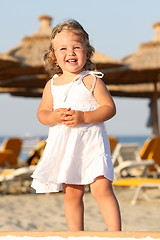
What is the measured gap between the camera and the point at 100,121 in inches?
76.1

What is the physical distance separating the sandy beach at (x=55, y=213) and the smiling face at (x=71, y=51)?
2767 mm

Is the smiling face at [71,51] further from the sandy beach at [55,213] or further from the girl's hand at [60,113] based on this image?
the sandy beach at [55,213]

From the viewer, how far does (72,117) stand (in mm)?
1871

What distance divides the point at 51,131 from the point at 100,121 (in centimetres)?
26

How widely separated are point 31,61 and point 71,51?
7.91m

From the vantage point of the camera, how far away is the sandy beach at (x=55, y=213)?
4539 mm

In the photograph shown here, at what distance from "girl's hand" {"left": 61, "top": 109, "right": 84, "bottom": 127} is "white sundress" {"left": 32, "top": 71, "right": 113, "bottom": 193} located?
7 centimetres

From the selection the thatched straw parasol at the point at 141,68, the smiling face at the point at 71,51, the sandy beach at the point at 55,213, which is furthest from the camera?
the thatched straw parasol at the point at 141,68

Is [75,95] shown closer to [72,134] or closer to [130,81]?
[72,134]

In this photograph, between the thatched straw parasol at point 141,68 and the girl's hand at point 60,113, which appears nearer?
the girl's hand at point 60,113

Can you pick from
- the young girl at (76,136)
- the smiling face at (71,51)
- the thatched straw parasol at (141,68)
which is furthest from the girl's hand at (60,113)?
the thatched straw parasol at (141,68)

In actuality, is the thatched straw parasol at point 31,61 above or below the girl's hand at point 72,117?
above

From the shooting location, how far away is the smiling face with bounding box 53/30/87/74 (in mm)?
1985

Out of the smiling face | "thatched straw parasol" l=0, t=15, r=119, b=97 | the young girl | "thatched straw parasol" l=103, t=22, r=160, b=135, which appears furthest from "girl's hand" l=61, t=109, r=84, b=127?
"thatched straw parasol" l=103, t=22, r=160, b=135
